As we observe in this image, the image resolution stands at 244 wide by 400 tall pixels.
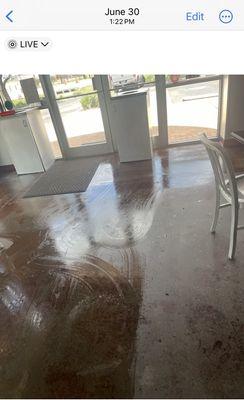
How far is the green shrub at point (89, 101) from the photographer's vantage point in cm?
392

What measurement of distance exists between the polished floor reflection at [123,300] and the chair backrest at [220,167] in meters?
0.46

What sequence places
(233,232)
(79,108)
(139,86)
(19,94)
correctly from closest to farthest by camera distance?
(233,232)
(139,86)
(19,94)
(79,108)

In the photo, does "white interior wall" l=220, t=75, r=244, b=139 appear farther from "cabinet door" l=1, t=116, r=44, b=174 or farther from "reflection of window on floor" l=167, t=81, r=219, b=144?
"cabinet door" l=1, t=116, r=44, b=174

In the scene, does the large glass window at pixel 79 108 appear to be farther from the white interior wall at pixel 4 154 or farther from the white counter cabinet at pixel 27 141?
the white interior wall at pixel 4 154

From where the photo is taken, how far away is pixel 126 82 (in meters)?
3.70

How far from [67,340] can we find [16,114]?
3336 mm

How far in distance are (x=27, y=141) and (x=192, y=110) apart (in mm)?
2733

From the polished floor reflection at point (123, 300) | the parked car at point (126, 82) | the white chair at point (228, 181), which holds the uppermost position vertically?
the parked car at point (126, 82)

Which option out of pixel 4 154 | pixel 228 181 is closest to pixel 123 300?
pixel 228 181

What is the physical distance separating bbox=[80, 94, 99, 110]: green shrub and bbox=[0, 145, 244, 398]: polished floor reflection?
6.65ft

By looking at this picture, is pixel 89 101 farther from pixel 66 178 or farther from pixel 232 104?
pixel 232 104

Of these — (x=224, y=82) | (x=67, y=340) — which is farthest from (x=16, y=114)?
(x=67, y=340)

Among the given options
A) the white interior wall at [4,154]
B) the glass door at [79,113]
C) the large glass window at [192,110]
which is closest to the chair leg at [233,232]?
the large glass window at [192,110]
